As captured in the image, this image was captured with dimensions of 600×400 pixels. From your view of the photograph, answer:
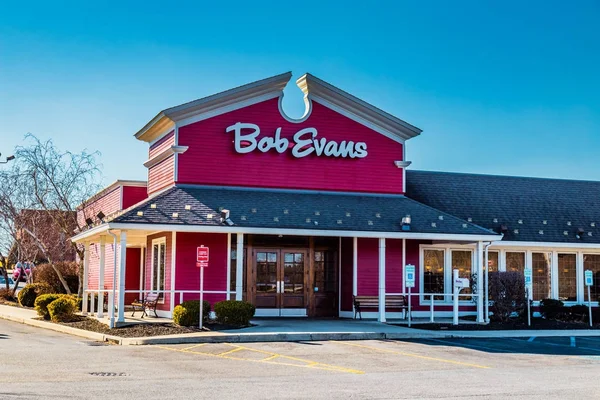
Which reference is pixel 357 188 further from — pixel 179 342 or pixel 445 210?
pixel 179 342

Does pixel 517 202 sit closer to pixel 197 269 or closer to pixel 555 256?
pixel 555 256

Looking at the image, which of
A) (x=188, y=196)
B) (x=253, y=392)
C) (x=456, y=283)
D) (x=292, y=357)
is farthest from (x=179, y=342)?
(x=456, y=283)

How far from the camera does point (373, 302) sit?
82.3 ft

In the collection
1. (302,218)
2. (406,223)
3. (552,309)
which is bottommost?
(552,309)

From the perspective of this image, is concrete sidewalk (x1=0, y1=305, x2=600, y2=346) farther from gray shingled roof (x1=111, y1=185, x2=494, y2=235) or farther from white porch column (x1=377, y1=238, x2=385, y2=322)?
gray shingled roof (x1=111, y1=185, x2=494, y2=235)

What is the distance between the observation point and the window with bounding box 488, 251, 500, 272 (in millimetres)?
28641

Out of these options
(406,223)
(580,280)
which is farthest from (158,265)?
(580,280)

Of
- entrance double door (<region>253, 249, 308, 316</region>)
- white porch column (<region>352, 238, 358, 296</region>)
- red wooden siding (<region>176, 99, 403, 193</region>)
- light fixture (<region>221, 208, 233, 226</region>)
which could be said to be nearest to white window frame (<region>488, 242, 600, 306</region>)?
red wooden siding (<region>176, 99, 403, 193</region>)

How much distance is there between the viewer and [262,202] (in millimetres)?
24484

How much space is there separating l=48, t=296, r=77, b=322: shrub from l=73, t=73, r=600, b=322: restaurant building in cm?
147

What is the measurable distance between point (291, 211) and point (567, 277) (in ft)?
38.8

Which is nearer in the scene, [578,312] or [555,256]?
[578,312]

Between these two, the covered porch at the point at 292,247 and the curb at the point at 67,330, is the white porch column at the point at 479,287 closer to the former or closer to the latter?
the covered porch at the point at 292,247

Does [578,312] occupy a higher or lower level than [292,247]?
lower
